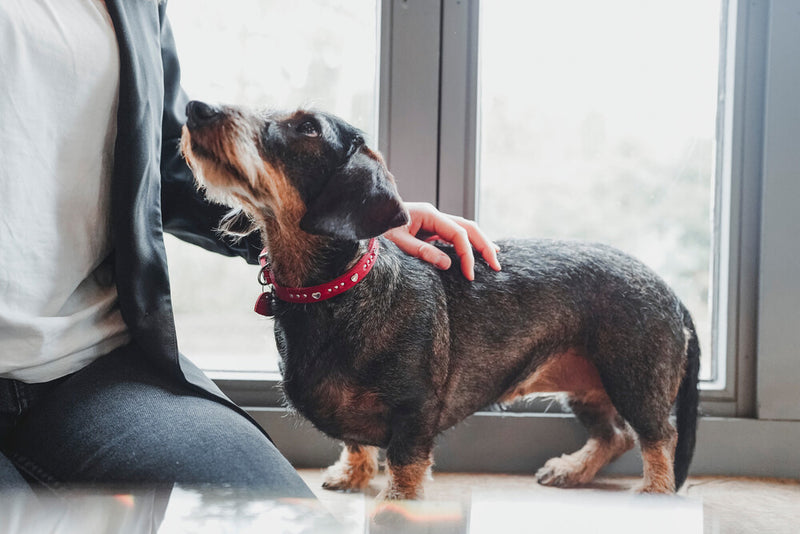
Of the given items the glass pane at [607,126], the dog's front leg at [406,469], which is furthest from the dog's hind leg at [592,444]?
the dog's front leg at [406,469]

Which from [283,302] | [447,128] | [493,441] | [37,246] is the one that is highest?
[447,128]

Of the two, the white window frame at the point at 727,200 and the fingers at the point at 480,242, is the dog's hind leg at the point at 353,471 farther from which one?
the fingers at the point at 480,242

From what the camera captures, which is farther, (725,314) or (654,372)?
(725,314)

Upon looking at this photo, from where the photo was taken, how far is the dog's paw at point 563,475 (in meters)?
1.62

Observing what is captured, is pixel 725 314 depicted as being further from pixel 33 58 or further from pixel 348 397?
pixel 33 58

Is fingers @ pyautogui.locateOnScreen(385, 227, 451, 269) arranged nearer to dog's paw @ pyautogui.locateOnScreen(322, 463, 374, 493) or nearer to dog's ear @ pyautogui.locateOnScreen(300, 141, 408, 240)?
dog's ear @ pyautogui.locateOnScreen(300, 141, 408, 240)

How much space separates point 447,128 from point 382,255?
0.61m

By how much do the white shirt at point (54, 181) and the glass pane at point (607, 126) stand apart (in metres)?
1.03

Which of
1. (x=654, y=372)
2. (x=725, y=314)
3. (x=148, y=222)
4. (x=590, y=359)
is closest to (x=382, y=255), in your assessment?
(x=148, y=222)

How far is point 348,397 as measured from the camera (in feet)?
3.96

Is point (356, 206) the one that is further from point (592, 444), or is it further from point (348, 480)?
point (592, 444)

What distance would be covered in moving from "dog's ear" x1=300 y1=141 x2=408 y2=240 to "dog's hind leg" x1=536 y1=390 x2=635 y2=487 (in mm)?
828

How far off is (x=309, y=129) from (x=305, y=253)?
0.72ft

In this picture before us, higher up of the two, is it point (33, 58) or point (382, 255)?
point (33, 58)
